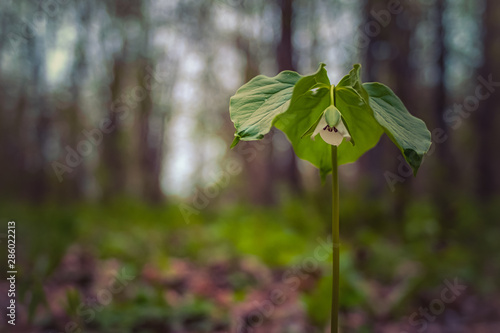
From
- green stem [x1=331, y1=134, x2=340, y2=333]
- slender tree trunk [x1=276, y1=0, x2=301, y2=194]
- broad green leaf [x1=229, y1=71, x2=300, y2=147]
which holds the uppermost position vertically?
slender tree trunk [x1=276, y1=0, x2=301, y2=194]

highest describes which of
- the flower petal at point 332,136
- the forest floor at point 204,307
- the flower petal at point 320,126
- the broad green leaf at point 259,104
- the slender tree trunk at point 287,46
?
the slender tree trunk at point 287,46

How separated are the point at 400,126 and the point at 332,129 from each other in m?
0.18

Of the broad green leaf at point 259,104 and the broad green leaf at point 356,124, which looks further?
the broad green leaf at point 356,124

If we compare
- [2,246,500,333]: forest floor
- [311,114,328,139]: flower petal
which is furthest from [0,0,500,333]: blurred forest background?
[311,114,328,139]: flower petal

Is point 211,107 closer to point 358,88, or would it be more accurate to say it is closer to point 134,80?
point 134,80

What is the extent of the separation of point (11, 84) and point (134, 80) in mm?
4344

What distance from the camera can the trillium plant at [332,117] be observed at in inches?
33.5

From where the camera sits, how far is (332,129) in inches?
34.8

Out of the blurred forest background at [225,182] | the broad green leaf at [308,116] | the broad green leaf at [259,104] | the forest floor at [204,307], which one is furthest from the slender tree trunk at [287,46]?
the broad green leaf at [259,104]

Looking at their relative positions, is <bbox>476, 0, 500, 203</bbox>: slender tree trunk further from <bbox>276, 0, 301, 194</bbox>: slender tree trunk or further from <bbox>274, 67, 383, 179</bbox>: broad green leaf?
<bbox>274, 67, 383, 179</bbox>: broad green leaf

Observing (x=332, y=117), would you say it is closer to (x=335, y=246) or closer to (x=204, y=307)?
(x=335, y=246)

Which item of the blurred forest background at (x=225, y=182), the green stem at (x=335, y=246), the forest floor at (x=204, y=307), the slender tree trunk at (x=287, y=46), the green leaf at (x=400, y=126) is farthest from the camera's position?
the slender tree trunk at (x=287, y=46)

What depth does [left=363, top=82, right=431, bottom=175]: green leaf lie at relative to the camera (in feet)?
2.67

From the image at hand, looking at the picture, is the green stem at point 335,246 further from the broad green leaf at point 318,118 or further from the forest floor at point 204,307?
the forest floor at point 204,307
